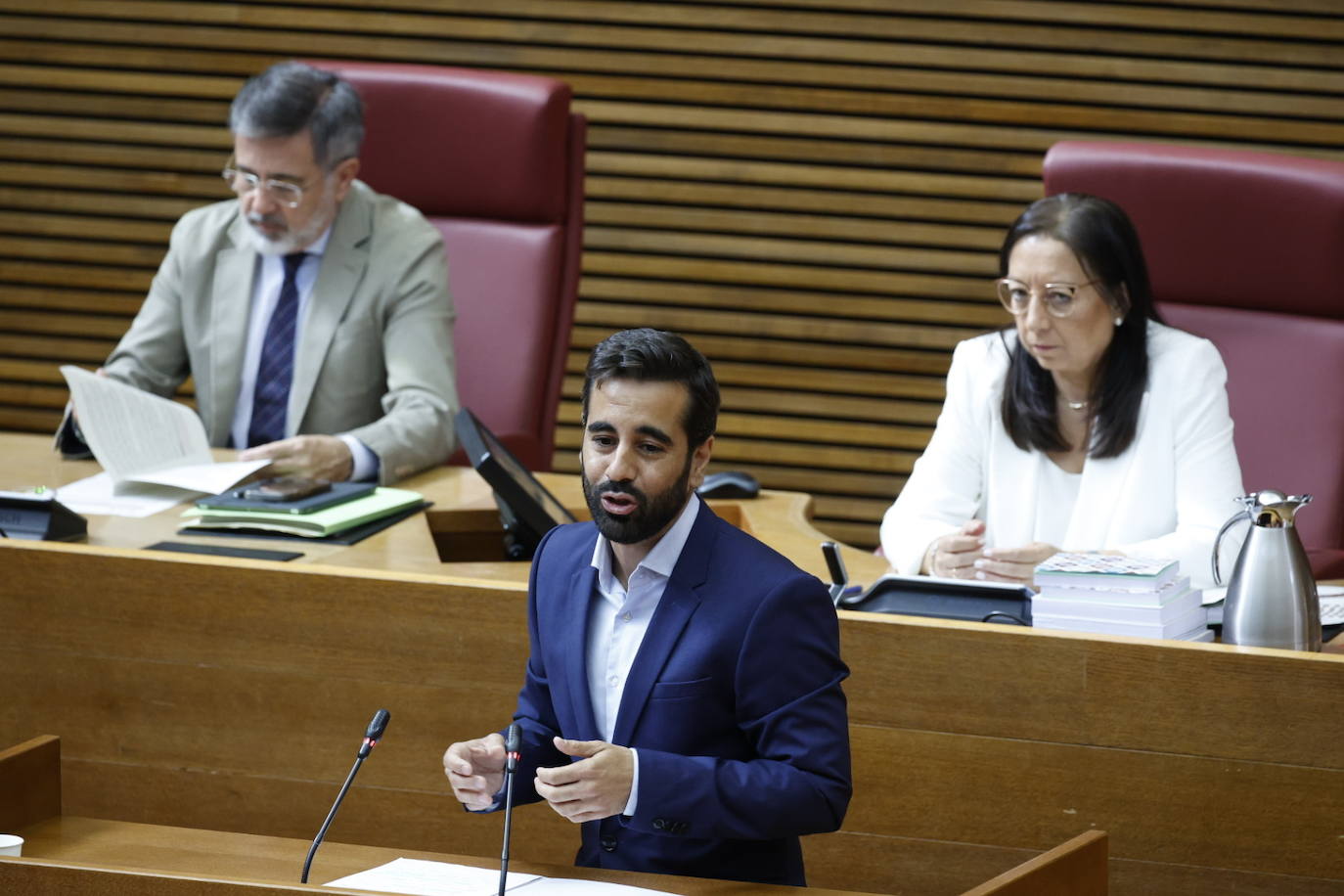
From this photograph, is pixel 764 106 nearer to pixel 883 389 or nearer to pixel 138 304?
pixel 883 389

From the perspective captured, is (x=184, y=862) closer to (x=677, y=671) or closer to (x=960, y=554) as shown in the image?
(x=677, y=671)

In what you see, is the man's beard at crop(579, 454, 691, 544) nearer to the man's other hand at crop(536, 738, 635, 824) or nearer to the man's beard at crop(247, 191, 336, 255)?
the man's other hand at crop(536, 738, 635, 824)

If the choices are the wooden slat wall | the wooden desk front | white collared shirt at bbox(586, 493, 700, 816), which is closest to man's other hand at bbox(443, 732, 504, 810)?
white collared shirt at bbox(586, 493, 700, 816)

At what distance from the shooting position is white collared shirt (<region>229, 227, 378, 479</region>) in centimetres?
339

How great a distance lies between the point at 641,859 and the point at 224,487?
1.32 metres

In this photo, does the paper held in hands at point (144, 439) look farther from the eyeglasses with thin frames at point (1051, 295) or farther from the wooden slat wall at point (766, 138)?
the wooden slat wall at point (766, 138)

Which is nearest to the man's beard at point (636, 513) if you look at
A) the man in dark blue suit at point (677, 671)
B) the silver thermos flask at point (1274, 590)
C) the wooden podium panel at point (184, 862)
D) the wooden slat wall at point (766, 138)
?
the man in dark blue suit at point (677, 671)

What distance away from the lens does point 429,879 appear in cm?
154

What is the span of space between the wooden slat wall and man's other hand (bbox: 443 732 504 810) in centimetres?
324

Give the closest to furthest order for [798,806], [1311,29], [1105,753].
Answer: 1. [798,806]
2. [1105,753]
3. [1311,29]

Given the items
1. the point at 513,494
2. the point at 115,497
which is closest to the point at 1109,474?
the point at 513,494

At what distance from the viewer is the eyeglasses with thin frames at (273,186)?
10.5 ft

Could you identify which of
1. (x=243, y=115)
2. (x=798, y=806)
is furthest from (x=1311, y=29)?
(x=798, y=806)

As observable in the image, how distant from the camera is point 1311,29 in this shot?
444cm
